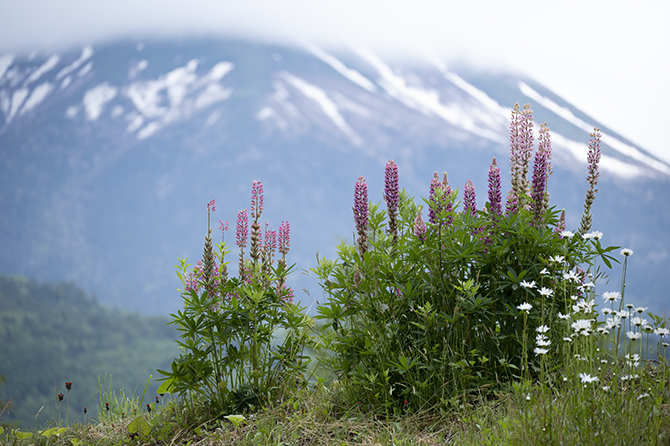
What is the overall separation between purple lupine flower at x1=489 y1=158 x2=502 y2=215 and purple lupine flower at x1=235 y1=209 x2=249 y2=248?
5.60ft

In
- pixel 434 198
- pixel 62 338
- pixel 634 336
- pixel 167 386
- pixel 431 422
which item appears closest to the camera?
pixel 634 336

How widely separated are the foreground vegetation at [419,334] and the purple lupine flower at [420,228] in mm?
13

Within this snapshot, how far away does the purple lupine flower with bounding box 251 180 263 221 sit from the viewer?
3078 millimetres

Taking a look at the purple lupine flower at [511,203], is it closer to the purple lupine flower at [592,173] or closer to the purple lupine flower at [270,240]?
the purple lupine flower at [592,173]

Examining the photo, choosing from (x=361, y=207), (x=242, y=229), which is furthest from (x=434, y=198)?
(x=242, y=229)

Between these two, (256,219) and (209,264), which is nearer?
(209,264)

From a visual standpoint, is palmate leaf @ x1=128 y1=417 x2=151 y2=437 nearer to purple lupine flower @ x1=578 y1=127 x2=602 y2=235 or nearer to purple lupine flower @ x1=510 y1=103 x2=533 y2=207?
purple lupine flower @ x1=510 y1=103 x2=533 y2=207

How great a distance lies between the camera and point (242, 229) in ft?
10.8

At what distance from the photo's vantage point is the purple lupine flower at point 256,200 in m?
3.08

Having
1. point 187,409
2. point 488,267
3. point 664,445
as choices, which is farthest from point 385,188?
point 187,409

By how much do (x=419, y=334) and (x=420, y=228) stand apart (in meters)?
0.63

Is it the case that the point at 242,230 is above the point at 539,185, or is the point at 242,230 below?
below

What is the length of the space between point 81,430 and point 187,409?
884 millimetres

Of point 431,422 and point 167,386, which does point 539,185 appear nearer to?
point 431,422
